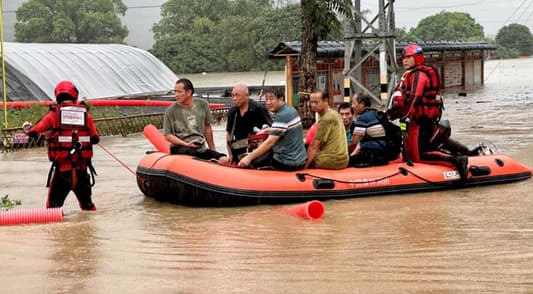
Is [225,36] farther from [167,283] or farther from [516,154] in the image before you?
[167,283]

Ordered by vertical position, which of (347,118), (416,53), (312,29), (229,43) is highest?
(229,43)

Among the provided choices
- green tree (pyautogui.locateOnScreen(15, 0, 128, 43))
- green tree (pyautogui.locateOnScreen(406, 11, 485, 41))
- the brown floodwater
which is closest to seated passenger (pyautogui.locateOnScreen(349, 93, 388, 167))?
the brown floodwater

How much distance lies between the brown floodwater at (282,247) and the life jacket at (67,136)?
65cm

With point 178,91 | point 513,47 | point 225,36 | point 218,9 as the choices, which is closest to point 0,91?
point 178,91

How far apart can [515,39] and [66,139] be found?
119 metres

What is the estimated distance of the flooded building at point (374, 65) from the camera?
23562 mm

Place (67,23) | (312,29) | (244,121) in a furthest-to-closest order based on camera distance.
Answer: (67,23), (312,29), (244,121)

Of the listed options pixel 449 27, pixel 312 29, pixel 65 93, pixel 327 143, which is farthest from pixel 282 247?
pixel 449 27

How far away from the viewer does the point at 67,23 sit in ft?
223

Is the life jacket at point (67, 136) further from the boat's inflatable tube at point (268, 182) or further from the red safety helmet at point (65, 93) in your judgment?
the boat's inflatable tube at point (268, 182)

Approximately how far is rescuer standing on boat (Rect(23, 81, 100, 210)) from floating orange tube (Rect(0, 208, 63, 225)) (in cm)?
44

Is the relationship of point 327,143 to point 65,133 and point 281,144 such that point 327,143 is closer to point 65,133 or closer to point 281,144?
point 281,144

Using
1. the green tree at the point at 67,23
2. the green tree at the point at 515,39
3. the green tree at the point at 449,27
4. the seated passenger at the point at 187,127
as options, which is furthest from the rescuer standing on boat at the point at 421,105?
the green tree at the point at 515,39

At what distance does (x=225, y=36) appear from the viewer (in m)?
62.2
